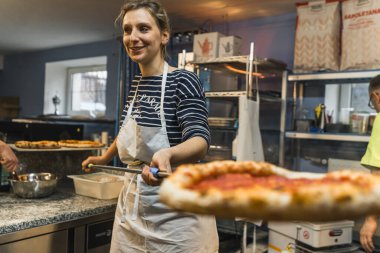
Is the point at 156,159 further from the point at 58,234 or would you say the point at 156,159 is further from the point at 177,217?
the point at 58,234

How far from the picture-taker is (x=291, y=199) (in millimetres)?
471

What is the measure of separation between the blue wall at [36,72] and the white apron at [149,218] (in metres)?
3.74

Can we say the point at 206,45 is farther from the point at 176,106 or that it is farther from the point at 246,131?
the point at 176,106

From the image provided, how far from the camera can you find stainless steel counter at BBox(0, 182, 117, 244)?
1413 mm

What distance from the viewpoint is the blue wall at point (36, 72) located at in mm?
5039

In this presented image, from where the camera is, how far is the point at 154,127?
4.13 feet

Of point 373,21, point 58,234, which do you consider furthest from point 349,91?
point 58,234

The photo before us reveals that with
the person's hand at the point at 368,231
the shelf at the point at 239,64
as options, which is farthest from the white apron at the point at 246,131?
the person's hand at the point at 368,231

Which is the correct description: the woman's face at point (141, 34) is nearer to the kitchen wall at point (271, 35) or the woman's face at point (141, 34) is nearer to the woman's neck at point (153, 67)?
the woman's neck at point (153, 67)

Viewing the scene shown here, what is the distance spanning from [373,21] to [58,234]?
229 centimetres

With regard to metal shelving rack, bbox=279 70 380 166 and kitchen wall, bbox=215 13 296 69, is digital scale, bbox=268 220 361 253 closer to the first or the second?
metal shelving rack, bbox=279 70 380 166

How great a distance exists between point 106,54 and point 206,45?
2.22 metres

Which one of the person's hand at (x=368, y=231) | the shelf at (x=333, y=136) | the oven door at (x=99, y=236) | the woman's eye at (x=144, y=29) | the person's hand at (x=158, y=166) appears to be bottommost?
the oven door at (x=99, y=236)

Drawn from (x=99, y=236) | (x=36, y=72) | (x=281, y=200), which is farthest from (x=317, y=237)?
(x=36, y=72)
